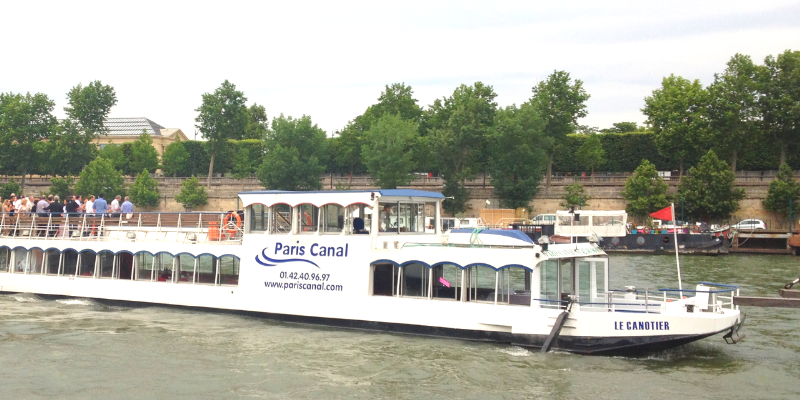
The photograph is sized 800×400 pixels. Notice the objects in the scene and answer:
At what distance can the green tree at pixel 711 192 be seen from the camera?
196 feet

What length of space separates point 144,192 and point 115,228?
53.8 meters

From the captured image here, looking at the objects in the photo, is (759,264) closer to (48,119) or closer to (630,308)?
(630,308)

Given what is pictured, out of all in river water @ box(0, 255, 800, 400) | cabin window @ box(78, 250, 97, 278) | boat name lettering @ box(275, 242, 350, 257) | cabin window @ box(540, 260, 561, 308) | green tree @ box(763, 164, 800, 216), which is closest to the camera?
river water @ box(0, 255, 800, 400)

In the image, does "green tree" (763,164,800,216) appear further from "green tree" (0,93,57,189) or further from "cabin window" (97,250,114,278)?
"green tree" (0,93,57,189)

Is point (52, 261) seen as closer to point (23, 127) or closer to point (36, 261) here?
point (36, 261)

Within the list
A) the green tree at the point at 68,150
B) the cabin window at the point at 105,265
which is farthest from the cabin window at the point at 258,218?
the green tree at the point at 68,150

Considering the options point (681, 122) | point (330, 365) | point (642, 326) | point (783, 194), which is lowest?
point (330, 365)

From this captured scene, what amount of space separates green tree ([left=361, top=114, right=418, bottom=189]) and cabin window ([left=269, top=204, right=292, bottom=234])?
45765 mm

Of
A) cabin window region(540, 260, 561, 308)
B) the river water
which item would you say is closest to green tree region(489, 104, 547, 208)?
the river water

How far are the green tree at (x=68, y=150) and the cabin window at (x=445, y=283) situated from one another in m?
73.1

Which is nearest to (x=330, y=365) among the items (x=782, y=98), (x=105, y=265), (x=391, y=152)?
(x=105, y=265)

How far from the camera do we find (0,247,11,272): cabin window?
28.7 meters

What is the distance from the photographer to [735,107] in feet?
205

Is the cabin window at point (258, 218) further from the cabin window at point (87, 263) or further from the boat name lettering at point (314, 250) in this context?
the cabin window at point (87, 263)
